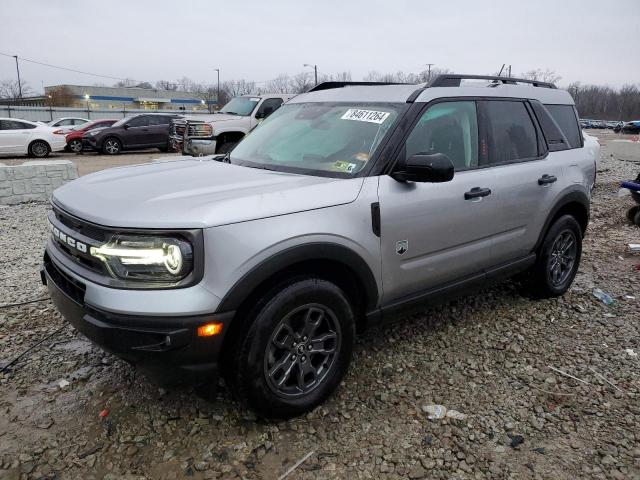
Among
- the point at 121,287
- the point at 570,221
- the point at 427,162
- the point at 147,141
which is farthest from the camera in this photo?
the point at 147,141

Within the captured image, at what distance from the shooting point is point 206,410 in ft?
9.43

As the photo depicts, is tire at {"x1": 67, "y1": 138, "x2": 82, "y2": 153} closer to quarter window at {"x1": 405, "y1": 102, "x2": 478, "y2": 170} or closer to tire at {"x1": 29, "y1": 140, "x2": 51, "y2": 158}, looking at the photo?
tire at {"x1": 29, "y1": 140, "x2": 51, "y2": 158}

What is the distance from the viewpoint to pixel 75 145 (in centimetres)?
1944

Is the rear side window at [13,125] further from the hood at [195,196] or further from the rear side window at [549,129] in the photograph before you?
the rear side window at [549,129]

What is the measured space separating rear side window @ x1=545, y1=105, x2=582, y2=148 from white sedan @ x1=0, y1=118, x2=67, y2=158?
57.5ft

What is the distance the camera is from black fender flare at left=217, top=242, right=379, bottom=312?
235cm

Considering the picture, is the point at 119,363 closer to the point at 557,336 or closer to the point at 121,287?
the point at 121,287

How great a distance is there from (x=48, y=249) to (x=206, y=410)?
53.1 inches

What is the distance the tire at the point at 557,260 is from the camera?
4340 millimetres

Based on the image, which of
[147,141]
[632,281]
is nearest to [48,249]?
[632,281]

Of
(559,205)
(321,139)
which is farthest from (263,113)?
(321,139)

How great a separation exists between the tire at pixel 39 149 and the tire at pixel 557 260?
17.8 metres

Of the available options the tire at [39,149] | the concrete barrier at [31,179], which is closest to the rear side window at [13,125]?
the tire at [39,149]

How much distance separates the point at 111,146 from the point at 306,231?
18.9 metres
